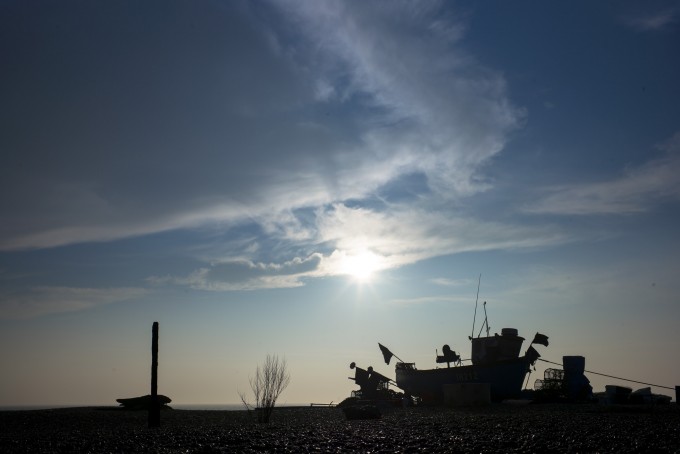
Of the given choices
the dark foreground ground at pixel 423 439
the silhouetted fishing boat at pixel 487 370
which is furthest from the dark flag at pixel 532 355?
the dark foreground ground at pixel 423 439

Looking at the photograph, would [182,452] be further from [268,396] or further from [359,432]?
[268,396]

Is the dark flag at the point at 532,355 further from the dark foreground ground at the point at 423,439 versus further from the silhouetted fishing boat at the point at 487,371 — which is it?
the dark foreground ground at the point at 423,439

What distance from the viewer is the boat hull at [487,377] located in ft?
173

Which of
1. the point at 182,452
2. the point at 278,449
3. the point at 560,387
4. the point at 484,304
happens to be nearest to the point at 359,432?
the point at 278,449

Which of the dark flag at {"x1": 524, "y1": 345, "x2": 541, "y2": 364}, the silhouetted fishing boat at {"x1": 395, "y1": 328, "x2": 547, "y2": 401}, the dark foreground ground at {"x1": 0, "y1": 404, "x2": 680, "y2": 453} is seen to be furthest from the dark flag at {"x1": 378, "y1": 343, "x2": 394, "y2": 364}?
the dark foreground ground at {"x1": 0, "y1": 404, "x2": 680, "y2": 453}

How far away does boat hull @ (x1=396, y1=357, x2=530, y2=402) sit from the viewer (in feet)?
173


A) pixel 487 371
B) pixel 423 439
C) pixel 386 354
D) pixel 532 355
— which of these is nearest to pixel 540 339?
pixel 532 355

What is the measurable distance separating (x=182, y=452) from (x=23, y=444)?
769 centimetres

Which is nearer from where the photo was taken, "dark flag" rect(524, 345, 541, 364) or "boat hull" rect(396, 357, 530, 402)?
"boat hull" rect(396, 357, 530, 402)

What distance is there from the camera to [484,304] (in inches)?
2330

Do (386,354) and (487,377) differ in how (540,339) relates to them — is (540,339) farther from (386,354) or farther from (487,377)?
(386,354)

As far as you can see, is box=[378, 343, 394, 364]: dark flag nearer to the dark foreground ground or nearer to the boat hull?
the boat hull

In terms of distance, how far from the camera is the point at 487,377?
176 ft

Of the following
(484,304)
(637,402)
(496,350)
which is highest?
(484,304)
